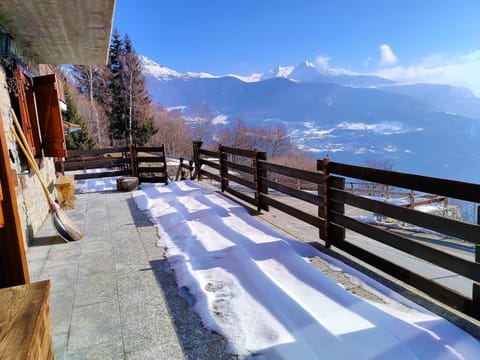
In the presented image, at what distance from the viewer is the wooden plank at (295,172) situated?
3.90m

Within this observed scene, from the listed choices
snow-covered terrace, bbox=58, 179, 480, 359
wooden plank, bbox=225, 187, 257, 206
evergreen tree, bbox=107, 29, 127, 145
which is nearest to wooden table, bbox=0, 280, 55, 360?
snow-covered terrace, bbox=58, 179, 480, 359

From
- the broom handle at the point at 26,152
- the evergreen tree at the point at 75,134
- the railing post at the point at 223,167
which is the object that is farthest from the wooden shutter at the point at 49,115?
the evergreen tree at the point at 75,134

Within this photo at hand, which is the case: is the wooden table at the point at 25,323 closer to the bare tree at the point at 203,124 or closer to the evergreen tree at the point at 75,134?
the evergreen tree at the point at 75,134

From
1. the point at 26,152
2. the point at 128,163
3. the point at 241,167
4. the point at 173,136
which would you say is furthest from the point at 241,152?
the point at 173,136

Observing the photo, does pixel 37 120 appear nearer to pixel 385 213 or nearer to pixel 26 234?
pixel 26 234

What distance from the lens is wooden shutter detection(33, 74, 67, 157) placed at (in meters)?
5.73

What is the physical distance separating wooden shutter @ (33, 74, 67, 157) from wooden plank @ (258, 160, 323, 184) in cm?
368

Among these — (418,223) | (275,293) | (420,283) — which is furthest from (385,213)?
(275,293)

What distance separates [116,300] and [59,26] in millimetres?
4106

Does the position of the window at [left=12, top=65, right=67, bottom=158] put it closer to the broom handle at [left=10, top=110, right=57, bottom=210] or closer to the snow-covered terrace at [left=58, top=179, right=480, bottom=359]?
the broom handle at [left=10, top=110, right=57, bottom=210]

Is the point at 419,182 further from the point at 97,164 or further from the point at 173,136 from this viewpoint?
the point at 173,136

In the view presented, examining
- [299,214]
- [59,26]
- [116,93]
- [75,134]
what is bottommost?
[299,214]

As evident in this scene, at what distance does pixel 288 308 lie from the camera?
2455mm

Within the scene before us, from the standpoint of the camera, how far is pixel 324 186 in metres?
3.83
